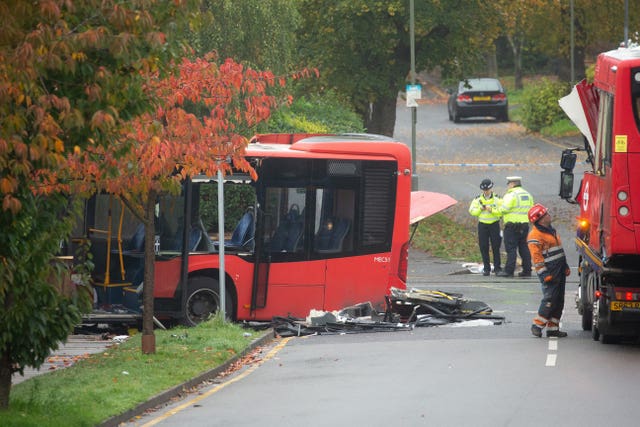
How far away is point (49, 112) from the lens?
10711mm

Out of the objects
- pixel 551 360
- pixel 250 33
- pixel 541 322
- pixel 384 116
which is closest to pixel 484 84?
pixel 384 116

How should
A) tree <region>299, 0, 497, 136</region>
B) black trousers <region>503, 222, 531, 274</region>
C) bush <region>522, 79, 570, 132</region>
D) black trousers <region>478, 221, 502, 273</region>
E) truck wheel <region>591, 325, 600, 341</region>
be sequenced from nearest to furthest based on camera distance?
truck wheel <region>591, 325, 600, 341</region>
black trousers <region>503, 222, 531, 274</region>
black trousers <region>478, 221, 502, 273</region>
tree <region>299, 0, 497, 136</region>
bush <region>522, 79, 570, 132</region>

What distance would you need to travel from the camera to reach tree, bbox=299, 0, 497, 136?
128 ft

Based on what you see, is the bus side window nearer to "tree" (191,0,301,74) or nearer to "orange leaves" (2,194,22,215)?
"tree" (191,0,301,74)

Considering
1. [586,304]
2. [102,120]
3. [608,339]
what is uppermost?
[102,120]

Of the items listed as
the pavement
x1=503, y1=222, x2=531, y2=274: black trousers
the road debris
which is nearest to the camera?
the pavement

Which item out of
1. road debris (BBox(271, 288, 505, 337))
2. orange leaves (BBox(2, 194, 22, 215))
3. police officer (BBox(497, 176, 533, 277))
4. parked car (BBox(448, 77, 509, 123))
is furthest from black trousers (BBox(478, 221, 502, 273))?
parked car (BBox(448, 77, 509, 123))

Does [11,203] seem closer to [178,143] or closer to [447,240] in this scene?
[178,143]

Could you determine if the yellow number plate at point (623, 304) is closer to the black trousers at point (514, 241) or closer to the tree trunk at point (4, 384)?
the tree trunk at point (4, 384)

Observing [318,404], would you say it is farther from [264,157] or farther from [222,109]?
[264,157]

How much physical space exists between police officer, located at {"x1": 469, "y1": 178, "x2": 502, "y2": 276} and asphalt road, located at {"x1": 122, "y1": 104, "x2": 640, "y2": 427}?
12.1ft

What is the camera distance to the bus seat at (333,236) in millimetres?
20641

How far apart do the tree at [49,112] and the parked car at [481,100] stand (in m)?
46.1

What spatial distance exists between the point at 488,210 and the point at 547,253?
9949 millimetres
